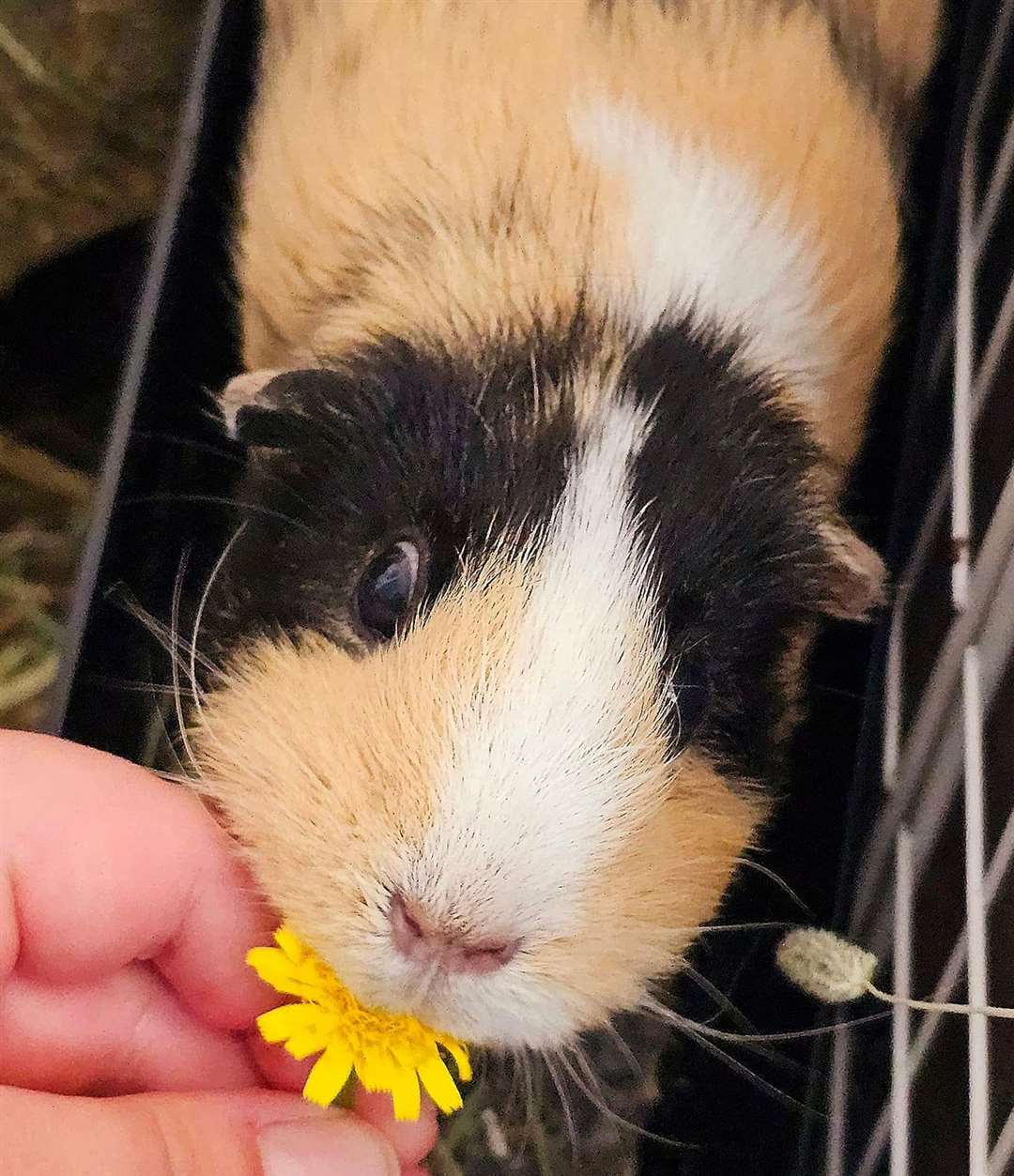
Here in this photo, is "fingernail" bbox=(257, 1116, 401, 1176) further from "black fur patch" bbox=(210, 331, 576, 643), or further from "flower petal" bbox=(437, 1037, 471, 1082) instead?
"black fur patch" bbox=(210, 331, 576, 643)

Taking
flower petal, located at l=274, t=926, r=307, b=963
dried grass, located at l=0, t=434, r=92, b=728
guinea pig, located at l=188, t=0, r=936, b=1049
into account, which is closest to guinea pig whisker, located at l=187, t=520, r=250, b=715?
guinea pig, located at l=188, t=0, r=936, b=1049

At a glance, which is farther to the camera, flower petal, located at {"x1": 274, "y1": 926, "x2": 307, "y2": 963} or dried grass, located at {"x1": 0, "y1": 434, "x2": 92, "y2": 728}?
dried grass, located at {"x1": 0, "y1": 434, "x2": 92, "y2": 728}

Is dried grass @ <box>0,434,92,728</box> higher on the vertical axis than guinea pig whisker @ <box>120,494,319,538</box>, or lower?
lower

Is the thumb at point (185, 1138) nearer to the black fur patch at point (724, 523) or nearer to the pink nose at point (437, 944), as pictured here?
the pink nose at point (437, 944)

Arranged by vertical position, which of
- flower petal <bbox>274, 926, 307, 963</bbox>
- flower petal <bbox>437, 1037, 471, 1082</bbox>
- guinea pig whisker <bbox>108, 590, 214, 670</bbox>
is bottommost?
flower petal <bbox>437, 1037, 471, 1082</bbox>

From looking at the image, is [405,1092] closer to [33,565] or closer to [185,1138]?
[185,1138]

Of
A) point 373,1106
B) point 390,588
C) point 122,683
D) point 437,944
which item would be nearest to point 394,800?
point 437,944

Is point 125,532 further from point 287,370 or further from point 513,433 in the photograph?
point 513,433
